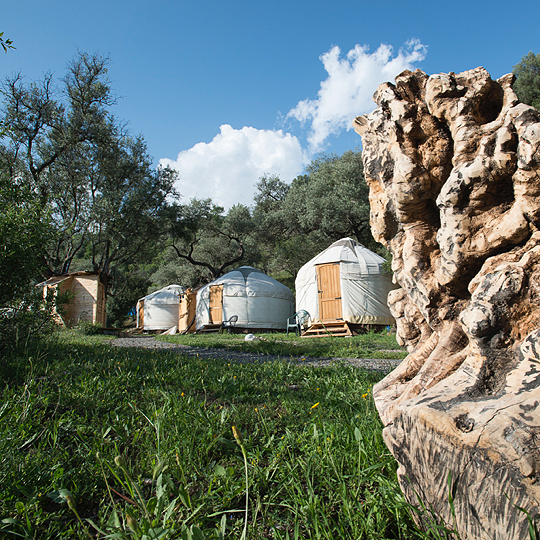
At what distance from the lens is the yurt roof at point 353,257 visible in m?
14.5

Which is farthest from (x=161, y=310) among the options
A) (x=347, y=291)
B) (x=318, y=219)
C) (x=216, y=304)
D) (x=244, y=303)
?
(x=347, y=291)

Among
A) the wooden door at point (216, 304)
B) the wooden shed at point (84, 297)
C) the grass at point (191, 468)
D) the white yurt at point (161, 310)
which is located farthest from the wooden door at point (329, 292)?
the grass at point (191, 468)

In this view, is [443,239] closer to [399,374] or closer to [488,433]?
[399,374]

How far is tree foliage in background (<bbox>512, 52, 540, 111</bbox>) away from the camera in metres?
17.0

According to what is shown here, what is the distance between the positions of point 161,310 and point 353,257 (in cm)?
1322

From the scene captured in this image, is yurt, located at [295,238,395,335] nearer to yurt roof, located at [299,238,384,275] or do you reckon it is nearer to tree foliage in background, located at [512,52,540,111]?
yurt roof, located at [299,238,384,275]

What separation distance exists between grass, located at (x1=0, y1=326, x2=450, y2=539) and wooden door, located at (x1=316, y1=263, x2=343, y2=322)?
1167cm

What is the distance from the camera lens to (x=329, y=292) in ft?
47.3

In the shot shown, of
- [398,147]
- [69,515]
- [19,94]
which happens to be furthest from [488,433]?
[19,94]

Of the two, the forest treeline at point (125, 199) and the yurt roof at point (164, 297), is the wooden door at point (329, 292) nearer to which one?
the forest treeline at point (125, 199)

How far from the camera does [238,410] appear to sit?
2.25 m

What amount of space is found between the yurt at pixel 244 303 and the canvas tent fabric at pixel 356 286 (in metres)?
3.52

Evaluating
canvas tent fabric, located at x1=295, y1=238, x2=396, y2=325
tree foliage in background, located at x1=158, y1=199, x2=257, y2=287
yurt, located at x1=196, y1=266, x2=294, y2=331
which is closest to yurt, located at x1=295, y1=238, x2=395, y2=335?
canvas tent fabric, located at x1=295, y1=238, x2=396, y2=325

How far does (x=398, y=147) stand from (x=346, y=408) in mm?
1694
